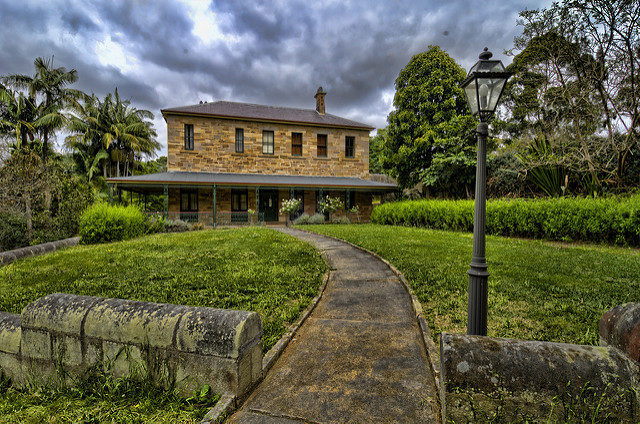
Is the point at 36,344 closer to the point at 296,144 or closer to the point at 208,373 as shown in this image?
the point at 208,373

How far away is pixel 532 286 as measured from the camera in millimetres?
4680

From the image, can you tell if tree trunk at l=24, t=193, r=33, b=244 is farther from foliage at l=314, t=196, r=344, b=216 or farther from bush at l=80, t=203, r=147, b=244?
foliage at l=314, t=196, r=344, b=216

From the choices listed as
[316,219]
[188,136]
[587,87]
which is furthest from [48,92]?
[587,87]

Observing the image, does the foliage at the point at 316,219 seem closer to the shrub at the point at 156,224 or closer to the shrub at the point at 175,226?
the shrub at the point at 175,226

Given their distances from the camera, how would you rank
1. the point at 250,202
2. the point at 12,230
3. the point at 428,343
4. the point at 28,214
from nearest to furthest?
the point at 428,343 → the point at 12,230 → the point at 28,214 → the point at 250,202

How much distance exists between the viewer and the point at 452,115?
18109 millimetres

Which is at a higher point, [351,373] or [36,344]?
[36,344]

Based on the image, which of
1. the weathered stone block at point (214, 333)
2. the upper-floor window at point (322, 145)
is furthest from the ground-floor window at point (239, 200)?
the weathered stone block at point (214, 333)

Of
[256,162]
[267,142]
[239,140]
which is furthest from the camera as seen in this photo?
[267,142]

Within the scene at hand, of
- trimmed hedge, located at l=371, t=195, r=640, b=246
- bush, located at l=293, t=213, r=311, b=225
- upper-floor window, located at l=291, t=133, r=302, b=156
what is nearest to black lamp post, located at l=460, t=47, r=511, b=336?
trimmed hedge, located at l=371, t=195, r=640, b=246

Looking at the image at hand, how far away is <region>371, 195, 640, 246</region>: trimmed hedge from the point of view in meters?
7.80

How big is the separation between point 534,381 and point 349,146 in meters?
20.6

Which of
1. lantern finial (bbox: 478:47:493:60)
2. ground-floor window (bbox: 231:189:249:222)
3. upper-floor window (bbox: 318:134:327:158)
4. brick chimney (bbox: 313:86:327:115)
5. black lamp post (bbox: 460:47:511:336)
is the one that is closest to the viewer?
black lamp post (bbox: 460:47:511:336)

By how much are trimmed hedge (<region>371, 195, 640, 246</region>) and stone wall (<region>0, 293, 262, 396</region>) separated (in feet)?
33.5
